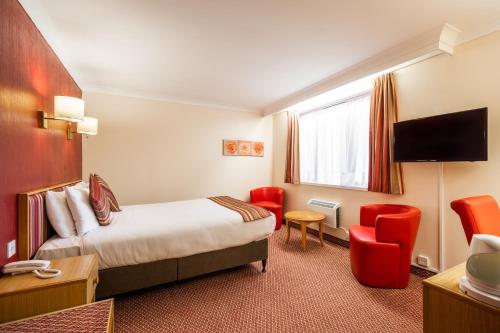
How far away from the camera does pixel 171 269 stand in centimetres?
226

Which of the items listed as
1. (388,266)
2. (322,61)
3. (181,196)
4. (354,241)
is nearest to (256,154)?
(181,196)

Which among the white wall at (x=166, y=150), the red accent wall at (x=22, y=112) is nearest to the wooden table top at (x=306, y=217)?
the white wall at (x=166, y=150)

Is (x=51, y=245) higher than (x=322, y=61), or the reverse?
(x=322, y=61)

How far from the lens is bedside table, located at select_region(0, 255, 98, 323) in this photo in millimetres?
1205

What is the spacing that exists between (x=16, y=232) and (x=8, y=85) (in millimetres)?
1013

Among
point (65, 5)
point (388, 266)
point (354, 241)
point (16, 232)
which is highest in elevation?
point (65, 5)

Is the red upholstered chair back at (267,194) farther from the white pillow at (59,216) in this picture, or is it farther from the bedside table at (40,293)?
the bedside table at (40,293)

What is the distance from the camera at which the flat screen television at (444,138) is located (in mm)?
2084

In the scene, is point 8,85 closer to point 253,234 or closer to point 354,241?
point 253,234

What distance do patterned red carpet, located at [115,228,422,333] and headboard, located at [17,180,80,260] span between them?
908 mm

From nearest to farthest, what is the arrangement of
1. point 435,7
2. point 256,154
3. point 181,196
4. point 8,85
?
point 8,85
point 435,7
point 181,196
point 256,154

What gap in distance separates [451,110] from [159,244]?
3376mm

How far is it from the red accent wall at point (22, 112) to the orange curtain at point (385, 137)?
3693mm

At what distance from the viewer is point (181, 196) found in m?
4.50
